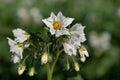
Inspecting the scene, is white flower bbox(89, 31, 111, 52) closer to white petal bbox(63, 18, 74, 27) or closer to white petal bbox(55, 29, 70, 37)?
white petal bbox(63, 18, 74, 27)

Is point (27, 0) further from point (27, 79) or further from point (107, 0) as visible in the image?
point (27, 79)

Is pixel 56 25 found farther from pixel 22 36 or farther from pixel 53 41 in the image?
pixel 22 36

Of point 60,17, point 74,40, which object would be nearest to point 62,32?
point 74,40

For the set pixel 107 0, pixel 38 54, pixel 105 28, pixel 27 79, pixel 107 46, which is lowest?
Result: pixel 38 54

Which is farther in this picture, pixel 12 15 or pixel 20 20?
pixel 12 15

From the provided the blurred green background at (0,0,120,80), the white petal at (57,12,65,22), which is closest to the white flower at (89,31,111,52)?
the blurred green background at (0,0,120,80)

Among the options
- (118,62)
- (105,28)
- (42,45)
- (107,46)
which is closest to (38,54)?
(42,45)

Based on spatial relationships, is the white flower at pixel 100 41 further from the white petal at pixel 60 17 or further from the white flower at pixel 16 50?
the white flower at pixel 16 50
